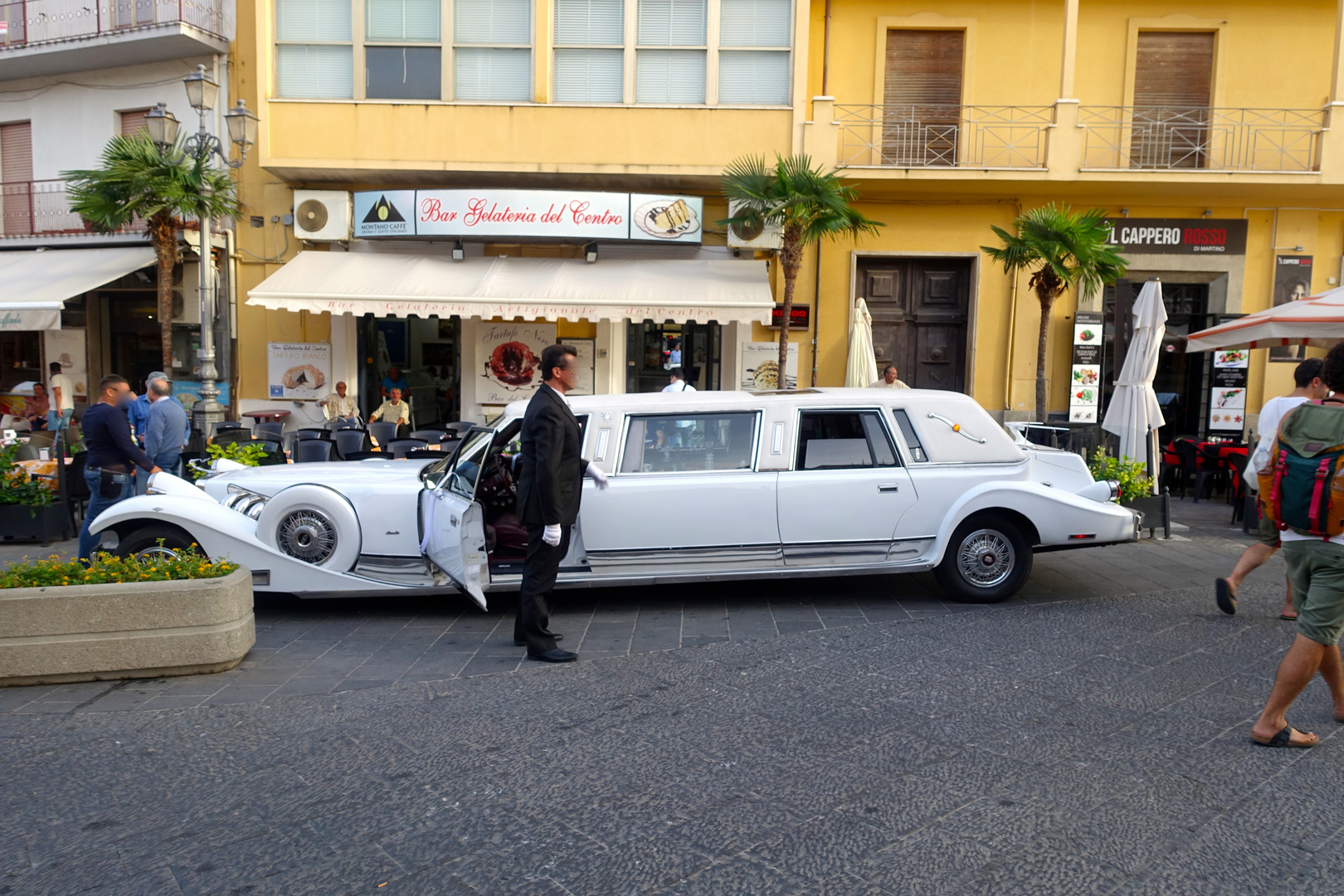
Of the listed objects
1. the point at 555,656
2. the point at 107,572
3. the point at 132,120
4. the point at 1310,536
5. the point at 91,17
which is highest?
the point at 91,17

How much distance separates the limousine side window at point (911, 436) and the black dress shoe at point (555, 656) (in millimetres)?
2908

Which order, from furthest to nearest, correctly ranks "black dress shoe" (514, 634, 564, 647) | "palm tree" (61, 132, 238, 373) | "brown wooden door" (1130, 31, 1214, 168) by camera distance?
1. "brown wooden door" (1130, 31, 1214, 168)
2. "palm tree" (61, 132, 238, 373)
3. "black dress shoe" (514, 634, 564, 647)

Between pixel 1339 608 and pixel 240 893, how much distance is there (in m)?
4.42

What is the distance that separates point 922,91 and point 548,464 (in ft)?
41.4

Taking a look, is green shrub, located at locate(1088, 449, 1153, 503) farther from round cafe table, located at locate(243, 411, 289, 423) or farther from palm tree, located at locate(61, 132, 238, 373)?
palm tree, located at locate(61, 132, 238, 373)

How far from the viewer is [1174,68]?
50.2 feet

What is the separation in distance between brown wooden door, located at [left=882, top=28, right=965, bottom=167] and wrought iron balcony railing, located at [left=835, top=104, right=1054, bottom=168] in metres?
0.01

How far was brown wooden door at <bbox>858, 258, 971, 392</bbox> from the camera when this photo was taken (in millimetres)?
15664

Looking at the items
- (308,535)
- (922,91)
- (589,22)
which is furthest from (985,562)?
(589,22)

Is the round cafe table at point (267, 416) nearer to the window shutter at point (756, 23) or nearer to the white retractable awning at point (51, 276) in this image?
the white retractable awning at point (51, 276)

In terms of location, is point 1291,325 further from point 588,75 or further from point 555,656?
point 588,75

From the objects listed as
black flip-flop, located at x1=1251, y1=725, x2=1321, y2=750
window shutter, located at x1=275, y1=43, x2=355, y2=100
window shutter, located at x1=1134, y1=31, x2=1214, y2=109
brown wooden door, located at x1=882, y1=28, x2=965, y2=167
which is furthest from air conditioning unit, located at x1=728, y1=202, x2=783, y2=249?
black flip-flop, located at x1=1251, y1=725, x2=1321, y2=750

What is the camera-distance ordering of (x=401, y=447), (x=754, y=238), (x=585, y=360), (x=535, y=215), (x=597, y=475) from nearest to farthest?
(x=597, y=475)
(x=401, y=447)
(x=535, y=215)
(x=754, y=238)
(x=585, y=360)

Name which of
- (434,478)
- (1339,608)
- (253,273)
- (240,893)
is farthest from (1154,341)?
(253,273)
